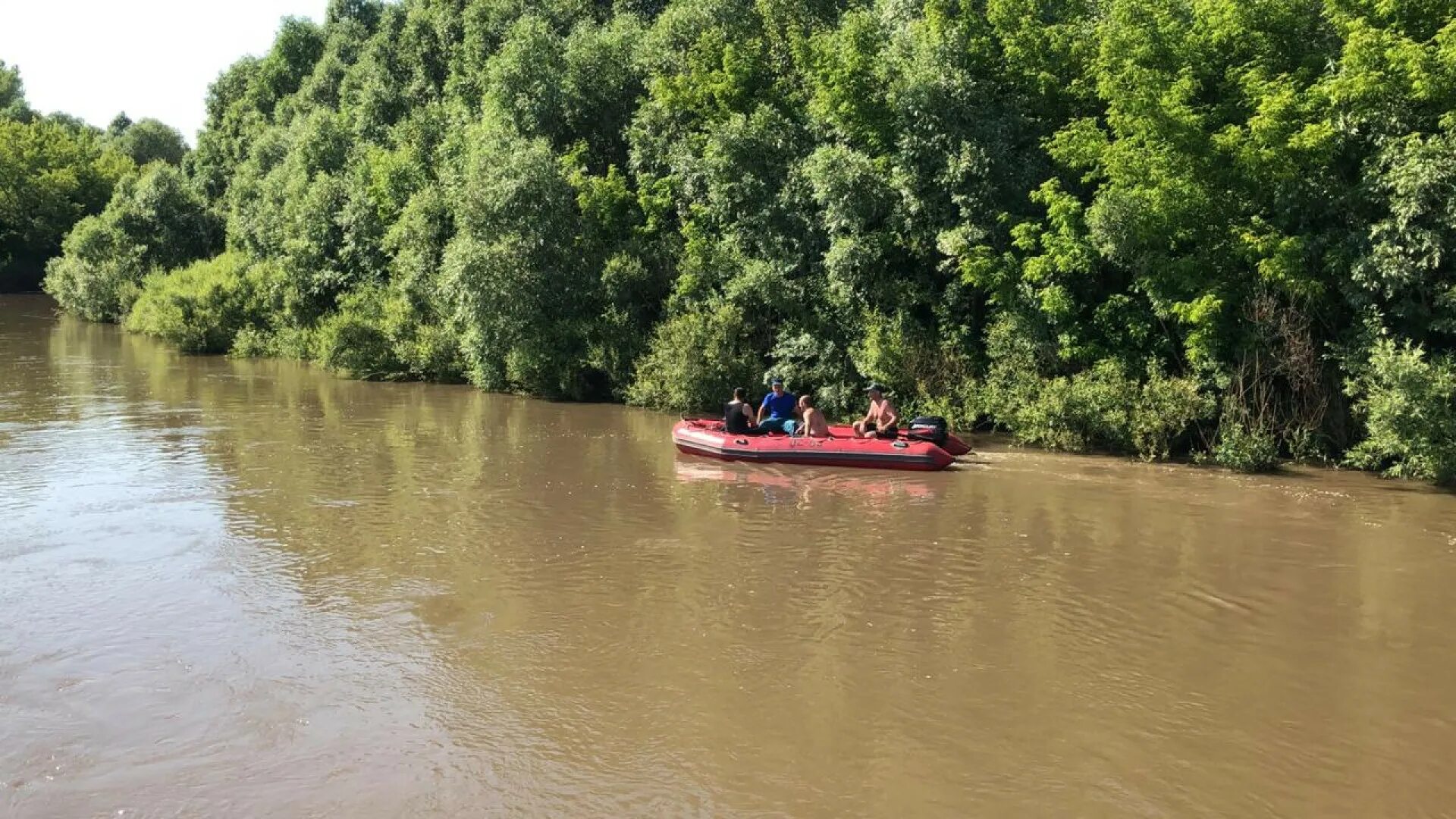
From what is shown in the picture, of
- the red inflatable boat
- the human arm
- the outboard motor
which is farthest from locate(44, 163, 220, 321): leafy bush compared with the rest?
the outboard motor

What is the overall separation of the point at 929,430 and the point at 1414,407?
20.1 feet

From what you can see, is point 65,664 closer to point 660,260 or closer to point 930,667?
point 930,667

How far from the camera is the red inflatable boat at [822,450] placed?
14938 millimetres

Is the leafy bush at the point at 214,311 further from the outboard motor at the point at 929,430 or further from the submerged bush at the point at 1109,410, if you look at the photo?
the submerged bush at the point at 1109,410

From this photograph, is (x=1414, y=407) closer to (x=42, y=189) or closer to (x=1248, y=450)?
(x=1248, y=450)

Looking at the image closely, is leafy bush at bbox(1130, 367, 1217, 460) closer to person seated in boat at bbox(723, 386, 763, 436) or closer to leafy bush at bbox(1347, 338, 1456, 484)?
leafy bush at bbox(1347, 338, 1456, 484)

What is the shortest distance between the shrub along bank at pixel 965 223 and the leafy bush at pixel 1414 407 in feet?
0.16

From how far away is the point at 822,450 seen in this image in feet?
50.5

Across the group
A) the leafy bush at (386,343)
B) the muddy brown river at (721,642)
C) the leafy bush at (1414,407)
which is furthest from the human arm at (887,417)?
the leafy bush at (386,343)

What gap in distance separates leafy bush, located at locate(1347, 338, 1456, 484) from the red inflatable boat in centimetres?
541

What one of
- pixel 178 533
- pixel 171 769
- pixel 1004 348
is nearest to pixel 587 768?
pixel 171 769

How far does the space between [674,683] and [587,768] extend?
1343 mm

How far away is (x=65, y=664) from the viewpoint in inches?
313

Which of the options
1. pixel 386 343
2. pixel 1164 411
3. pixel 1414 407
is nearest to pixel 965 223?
pixel 1164 411
